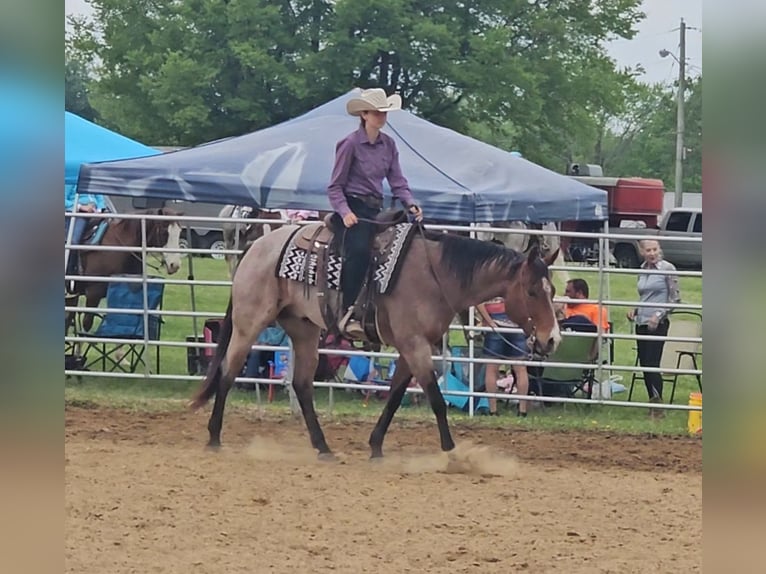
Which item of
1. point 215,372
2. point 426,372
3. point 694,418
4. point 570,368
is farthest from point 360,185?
point 694,418

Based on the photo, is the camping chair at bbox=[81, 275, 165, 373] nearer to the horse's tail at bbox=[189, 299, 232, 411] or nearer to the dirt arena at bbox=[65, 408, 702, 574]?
the dirt arena at bbox=[65, 408, 702, 574]

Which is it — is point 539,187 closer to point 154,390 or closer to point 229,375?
point 229,375

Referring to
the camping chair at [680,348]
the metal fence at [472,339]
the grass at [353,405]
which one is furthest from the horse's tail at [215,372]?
the camping chair at [680,348]

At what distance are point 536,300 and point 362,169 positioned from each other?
1152 mm

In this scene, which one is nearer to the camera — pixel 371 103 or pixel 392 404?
pixel 371 103

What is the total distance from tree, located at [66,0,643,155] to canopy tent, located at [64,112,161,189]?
19.2 ft

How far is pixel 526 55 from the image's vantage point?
15531 mm

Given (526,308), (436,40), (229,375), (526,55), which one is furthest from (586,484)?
(526,55)

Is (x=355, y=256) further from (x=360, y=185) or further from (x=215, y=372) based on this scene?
(x=215, y=372)

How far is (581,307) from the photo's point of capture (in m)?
7.05

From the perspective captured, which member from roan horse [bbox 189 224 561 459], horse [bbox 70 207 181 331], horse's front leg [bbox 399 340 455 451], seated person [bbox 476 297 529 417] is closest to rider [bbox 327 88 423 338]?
roan horse [bbox 189 224 561 459]

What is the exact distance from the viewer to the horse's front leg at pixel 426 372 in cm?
553
